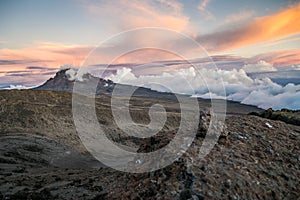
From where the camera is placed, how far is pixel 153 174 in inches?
624

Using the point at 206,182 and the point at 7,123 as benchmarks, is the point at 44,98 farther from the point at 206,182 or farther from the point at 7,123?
the point at 206,182

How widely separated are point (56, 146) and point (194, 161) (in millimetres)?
50294

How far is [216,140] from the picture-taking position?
712 inches

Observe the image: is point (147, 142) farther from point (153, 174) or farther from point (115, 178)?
point (153, 174)

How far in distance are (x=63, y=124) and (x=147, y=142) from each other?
67.5 meters

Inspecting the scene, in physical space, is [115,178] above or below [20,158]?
above

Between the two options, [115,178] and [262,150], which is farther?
[115,178]

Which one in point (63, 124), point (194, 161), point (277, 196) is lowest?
point (63, 124)

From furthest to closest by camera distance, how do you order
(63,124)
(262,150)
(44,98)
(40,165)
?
1. (44,98)
2. (63,124)
3. (40,165)
4. (262,150)

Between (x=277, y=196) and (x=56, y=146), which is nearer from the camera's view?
(x=277, y=196)

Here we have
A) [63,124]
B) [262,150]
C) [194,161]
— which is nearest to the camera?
[194,161]

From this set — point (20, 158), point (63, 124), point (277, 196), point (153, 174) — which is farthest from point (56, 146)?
point (277, 196)

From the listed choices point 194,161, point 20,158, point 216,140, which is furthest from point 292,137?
point 20,158

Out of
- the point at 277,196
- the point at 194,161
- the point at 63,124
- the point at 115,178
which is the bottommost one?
the point at 63,124
